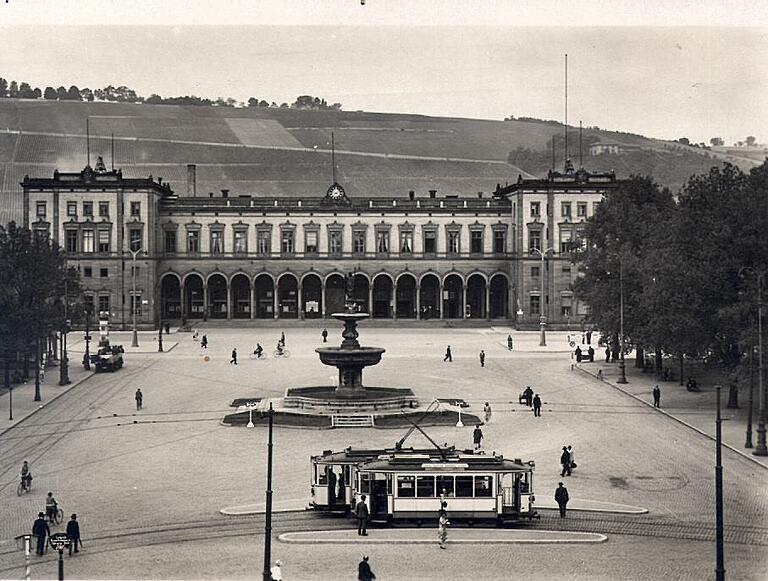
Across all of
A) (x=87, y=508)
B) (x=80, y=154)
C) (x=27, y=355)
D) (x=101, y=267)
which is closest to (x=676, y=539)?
(x=87, y=508)

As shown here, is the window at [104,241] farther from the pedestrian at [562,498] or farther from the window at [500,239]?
the pedestrian at [562,498]

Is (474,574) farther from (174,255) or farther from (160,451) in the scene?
(174,255)

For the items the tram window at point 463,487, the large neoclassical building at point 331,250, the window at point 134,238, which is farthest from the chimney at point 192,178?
the tram window at point 463,487

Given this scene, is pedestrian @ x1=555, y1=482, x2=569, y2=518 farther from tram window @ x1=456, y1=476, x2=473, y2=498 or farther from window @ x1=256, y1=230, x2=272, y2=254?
window @ x1=256, y1=230, x2=272, y2=254

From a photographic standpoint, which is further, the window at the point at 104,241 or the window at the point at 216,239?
the window at the point at 216,239

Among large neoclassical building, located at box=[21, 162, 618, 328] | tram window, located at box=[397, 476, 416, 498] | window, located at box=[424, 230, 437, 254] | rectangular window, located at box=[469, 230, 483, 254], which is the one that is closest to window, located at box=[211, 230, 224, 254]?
large neoclassical building, located at box=[21, 162, 618, 328]

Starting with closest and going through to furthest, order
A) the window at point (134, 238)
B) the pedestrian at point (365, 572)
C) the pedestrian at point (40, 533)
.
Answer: the pedestrian at point (365, 572) → the pedestrian at point (40, 533) → the window at point (134, 238)

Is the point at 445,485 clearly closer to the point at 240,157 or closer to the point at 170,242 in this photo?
the point at 170,242
